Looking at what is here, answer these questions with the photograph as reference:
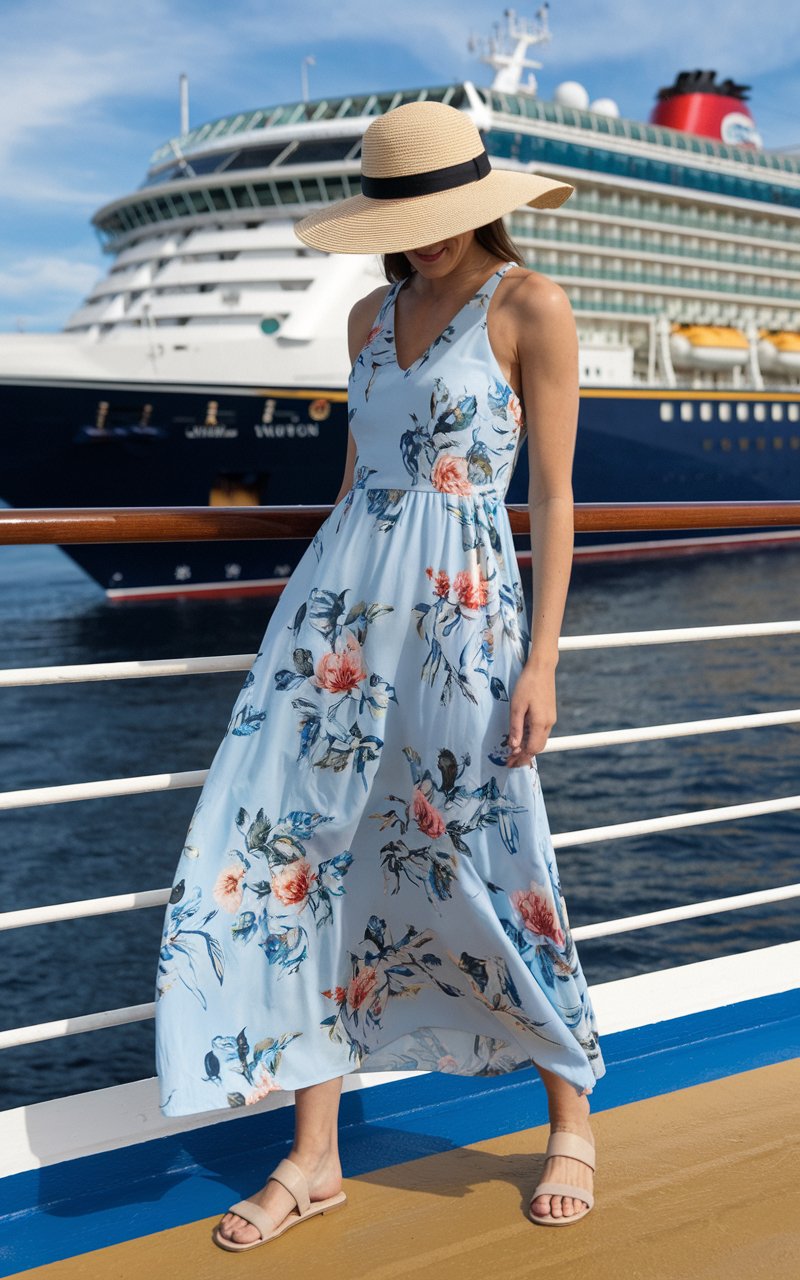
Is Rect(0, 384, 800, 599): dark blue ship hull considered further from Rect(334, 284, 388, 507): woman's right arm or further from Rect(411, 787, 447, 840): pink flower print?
Rect(411, 787, 447, 840): pink flower print

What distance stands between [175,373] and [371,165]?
1374 centimetres

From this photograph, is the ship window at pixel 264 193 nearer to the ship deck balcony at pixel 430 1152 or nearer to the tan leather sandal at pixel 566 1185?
the ship deck balcony at pixel 430 1152

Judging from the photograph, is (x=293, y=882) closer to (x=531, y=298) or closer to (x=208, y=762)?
(x=531, y=298)

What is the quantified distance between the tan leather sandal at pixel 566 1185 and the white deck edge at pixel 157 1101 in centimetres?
23

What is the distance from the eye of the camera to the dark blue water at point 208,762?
5688mm

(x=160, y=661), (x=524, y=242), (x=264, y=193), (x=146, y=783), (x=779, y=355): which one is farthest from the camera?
(x=779, y=355)

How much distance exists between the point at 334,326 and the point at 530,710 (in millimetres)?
14605

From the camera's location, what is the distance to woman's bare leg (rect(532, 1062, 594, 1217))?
127cm

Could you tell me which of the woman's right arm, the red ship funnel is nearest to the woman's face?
the woman's right arm

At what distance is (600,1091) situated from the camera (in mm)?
1511

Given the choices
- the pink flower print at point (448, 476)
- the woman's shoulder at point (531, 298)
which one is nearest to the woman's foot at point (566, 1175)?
the pink flower print at point (448, 476)

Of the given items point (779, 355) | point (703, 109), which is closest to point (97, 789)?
point (779, 355)

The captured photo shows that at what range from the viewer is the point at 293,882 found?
1.27m

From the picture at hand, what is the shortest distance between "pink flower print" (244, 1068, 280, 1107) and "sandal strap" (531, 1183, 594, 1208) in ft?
0.94
